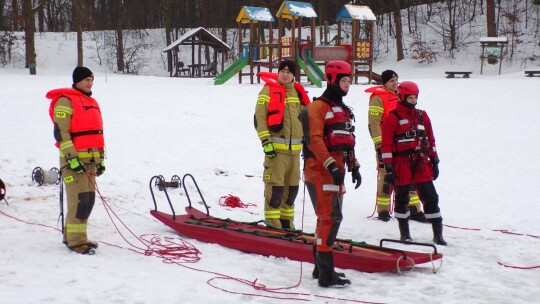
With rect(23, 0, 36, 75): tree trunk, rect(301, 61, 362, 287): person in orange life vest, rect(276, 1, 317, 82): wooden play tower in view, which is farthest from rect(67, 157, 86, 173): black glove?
rect(23, 0, 36, 75): tree trunk

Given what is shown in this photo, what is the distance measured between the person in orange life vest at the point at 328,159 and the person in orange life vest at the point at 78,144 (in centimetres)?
225

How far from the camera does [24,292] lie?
463cm

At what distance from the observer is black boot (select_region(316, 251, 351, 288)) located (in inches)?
198

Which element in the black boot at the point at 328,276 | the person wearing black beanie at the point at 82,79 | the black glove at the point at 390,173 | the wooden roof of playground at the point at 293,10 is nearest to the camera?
the black boot at the point at 328,276

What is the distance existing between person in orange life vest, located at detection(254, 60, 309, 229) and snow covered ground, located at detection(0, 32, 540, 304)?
679 millimetres

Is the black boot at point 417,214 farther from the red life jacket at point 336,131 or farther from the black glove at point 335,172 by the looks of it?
the black glove at point 335,172

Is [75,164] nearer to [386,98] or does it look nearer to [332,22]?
[386,98]

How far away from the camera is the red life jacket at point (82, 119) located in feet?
19.4

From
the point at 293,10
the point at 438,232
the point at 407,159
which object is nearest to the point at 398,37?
the point at 293,10

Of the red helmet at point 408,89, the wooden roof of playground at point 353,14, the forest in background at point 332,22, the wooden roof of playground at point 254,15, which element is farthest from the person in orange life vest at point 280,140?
the forest in background at point 332,22

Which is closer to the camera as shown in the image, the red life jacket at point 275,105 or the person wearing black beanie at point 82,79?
the person wearing black beanie at point 82,79

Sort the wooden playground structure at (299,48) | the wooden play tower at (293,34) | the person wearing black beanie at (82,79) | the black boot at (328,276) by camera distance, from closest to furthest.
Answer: the black boot at (328,276) < the person wearing black beanie at (82,79) < the wooden play tower at (293,34) < the wooden playground structure at (299,48)

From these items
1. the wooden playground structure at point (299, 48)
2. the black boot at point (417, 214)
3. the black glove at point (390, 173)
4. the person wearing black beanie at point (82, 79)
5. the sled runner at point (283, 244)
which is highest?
the wooden playground structure at point (299, 48)

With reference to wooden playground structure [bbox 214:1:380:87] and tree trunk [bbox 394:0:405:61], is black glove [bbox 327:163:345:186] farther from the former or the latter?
tree trunk [bbox 394:0:405:61]
